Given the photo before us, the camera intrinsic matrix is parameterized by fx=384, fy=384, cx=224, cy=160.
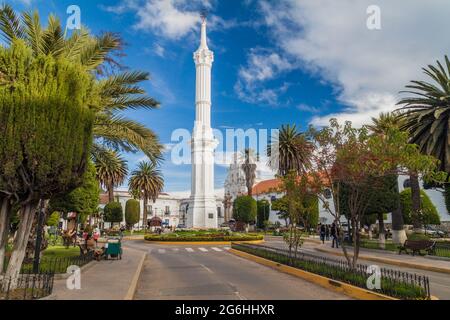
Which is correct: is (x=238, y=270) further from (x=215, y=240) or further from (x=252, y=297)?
(x=215, y=240)

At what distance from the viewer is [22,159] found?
895 cm

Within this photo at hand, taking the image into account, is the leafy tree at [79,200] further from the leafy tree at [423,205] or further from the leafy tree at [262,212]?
the leafy tree at [262,212]

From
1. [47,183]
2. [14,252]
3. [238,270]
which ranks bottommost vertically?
[238,270]

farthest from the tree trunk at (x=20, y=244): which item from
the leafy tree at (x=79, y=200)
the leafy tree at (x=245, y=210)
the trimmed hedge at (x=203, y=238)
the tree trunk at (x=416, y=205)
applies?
the leafy tree at (x=245, y=210)

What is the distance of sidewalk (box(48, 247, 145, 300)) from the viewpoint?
9.81 meters

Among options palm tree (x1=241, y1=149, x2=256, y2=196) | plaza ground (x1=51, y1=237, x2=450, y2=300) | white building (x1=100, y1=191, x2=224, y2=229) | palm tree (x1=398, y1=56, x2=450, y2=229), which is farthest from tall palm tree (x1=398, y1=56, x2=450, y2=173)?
white building (x1=100, y1=191, x2=224, y2=229)

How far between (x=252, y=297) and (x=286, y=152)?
4290 cm

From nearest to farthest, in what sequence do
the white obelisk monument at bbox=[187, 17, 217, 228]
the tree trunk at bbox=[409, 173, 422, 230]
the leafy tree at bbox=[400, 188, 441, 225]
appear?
1. the tree trunk at bbox=[409, 173, 422, 230]
2. the white obelisk monument at bbox=[187, 17, 217, 228]
3. the leafy tree at bbox=[400, 188, 441, 225]

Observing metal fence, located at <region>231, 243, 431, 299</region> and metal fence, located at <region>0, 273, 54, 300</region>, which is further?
metal fence, located at <region>231, 243, 431, 299</region>

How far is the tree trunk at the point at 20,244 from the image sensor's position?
31.8 ft

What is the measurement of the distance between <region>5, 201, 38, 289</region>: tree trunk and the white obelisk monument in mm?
36398

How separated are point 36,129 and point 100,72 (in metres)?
7.09

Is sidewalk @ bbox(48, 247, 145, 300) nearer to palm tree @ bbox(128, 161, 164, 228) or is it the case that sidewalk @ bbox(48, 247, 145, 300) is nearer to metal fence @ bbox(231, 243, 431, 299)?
metal fence @ bbox(231, 243, 431, 299)
